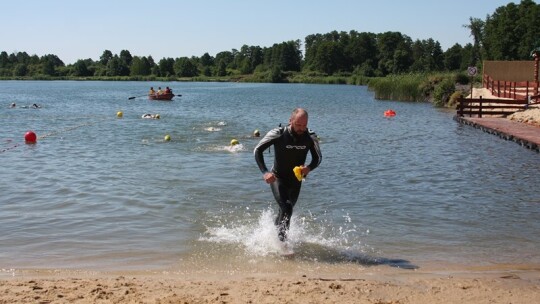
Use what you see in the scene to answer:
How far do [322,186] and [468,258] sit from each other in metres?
5.93

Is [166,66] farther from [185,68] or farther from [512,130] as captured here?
[512,130]

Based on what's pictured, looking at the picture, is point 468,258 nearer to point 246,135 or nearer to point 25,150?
point 25,150

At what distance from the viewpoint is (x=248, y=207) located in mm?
11719

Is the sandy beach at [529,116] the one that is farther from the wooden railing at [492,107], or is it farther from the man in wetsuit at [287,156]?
the man in wetsuit at [287,156]

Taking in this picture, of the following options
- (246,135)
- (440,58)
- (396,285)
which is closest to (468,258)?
(396,285)

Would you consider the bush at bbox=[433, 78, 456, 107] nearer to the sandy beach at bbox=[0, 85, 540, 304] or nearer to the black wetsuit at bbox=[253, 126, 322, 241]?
the sandy beach at bbox=[0, 85, 540, 304]

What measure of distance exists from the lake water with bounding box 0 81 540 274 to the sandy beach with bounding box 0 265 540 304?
0.48 m

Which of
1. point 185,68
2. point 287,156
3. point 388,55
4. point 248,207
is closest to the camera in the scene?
point 287,156

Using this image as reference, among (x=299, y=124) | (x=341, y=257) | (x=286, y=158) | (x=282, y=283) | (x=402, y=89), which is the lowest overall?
(x=341, y=257)

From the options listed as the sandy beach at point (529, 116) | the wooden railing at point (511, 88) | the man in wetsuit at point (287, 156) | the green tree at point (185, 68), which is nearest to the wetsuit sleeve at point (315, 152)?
the man in wetsuit at point (287, 156)

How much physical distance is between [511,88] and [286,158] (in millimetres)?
36001

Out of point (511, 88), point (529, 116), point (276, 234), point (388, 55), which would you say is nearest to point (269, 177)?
point (276, 234)

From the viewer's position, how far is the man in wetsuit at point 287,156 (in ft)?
25.9

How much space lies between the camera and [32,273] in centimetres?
753
